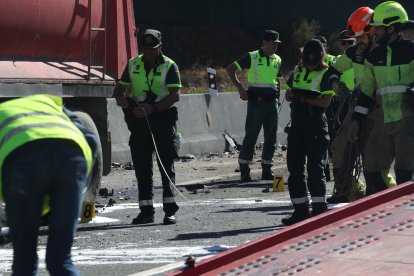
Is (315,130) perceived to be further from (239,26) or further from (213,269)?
(239,26)

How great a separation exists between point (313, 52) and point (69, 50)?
2.63 m

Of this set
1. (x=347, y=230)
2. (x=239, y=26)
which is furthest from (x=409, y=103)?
(x=239, y=26)

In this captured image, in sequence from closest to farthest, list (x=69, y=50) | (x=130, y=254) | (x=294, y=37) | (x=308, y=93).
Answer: (x=130, y=254), (x=308, y=93), (x=69, y=50), (x=294, y=37)

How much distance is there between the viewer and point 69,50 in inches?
476

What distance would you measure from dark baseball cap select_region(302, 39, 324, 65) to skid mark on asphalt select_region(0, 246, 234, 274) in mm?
2283

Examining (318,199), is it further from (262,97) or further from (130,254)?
(262,97)

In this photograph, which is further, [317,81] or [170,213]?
[170,213]

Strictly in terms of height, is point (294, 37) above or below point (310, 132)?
above

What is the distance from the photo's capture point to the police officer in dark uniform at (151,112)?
450 inches

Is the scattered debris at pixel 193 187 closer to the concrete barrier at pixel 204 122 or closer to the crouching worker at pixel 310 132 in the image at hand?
the concrete barrier at pixel 204 122

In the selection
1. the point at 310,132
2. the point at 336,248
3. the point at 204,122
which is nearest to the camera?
the point at 336,248

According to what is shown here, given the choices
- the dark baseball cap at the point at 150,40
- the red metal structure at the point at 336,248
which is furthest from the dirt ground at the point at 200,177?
the red metal structure at the point at 336,248

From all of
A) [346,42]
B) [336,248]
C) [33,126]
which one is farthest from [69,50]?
[33,126]

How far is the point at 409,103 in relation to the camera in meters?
10.1
